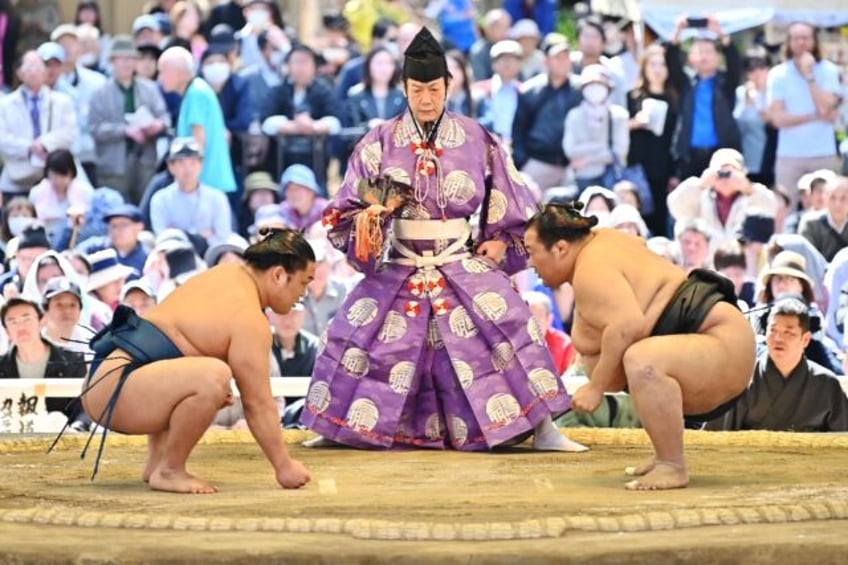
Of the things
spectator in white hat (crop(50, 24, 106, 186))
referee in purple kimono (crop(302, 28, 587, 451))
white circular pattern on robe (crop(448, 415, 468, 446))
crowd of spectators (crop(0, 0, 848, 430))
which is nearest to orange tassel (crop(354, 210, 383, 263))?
referee in purple kimono (crop(302, 28, 587, 451))

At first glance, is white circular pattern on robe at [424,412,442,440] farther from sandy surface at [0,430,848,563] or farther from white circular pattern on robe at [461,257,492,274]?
white circular pattern on robe at [461,257,492,274]

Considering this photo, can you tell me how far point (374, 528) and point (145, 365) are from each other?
853 mm

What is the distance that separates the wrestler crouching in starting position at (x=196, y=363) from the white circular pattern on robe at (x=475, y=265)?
79cm

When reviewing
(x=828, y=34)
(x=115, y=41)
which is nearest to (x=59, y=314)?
(x=115, y=41)

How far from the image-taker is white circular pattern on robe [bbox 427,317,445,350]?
17.6 ft

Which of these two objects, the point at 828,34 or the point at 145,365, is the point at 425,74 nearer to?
the point at 145,365

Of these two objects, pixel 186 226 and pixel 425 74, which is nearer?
pixel 425 74

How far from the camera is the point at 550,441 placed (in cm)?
535

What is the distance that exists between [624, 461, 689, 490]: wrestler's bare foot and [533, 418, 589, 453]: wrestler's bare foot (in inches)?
32.3

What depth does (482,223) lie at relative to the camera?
5.48m

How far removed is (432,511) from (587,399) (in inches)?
20.9

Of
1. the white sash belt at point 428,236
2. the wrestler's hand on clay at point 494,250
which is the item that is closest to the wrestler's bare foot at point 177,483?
the white sash belt at point 428,236

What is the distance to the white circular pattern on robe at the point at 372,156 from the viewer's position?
539 centimetres

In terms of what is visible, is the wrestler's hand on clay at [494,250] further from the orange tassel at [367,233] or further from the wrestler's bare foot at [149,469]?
the wrestler's bare foot at [149,469]
